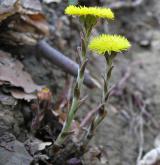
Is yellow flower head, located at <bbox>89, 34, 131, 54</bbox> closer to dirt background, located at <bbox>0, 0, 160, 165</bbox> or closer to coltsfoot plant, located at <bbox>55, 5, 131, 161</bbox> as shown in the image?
coltsfoot plant, located at <bbox>55, 5, 131, 161</bbox>

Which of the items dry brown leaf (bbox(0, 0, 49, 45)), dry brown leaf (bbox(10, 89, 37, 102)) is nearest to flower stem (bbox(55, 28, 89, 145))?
dry brown leaf (bbox(10, 89, 37, 102))

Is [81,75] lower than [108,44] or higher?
lower

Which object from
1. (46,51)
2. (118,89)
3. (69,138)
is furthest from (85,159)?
(118,89)

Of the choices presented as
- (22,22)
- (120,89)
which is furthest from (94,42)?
(120,89)

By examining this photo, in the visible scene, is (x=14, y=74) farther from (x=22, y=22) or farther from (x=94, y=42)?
(x=94, y=42)

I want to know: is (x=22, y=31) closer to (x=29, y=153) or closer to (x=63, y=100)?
(x=63, y=100)

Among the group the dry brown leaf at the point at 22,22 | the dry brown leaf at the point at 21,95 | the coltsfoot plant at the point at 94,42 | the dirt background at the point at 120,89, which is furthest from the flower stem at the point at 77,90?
the dry brown leaf at the point at 22,22

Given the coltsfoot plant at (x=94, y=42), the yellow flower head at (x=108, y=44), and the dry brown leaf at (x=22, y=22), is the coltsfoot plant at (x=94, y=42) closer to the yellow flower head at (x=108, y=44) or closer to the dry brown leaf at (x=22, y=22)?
the yellow flower head at (x=108, y=44)
